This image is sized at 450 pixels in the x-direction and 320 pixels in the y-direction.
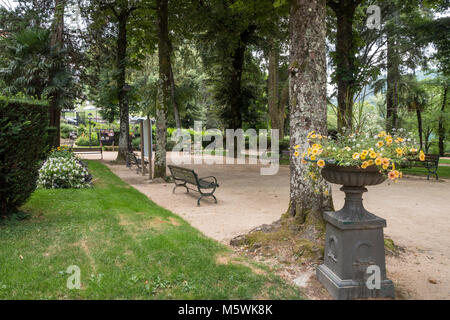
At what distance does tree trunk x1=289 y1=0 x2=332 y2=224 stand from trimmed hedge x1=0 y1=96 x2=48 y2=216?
4018mm

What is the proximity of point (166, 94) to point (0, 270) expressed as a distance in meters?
8.50

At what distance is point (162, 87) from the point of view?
36.9 ft

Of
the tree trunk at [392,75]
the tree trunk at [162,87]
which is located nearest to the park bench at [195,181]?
the tree trunk at [162,87]

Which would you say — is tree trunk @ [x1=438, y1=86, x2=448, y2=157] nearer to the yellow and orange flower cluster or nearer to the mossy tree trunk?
the mossy tree trunk

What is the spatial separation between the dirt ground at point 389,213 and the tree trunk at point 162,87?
89cm

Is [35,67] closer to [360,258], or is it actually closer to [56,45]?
[56,45]

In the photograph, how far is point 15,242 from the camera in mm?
4387

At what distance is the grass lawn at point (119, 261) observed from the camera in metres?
3.27

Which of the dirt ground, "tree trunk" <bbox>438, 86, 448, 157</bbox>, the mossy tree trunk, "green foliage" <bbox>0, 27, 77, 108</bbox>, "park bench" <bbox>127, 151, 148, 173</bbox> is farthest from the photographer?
"tree trunk" <bbox>438, 86, 448, 157</bbox>

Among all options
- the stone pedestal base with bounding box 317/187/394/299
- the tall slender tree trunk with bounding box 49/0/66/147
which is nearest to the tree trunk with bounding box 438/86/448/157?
the tall slender tree trunk with bounding box 49/0/66/147

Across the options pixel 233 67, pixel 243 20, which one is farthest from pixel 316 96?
pixel 233 67

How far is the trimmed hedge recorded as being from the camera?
484cm

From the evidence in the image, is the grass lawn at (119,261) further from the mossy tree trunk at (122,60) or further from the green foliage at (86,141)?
the green foliage at (86,141)
